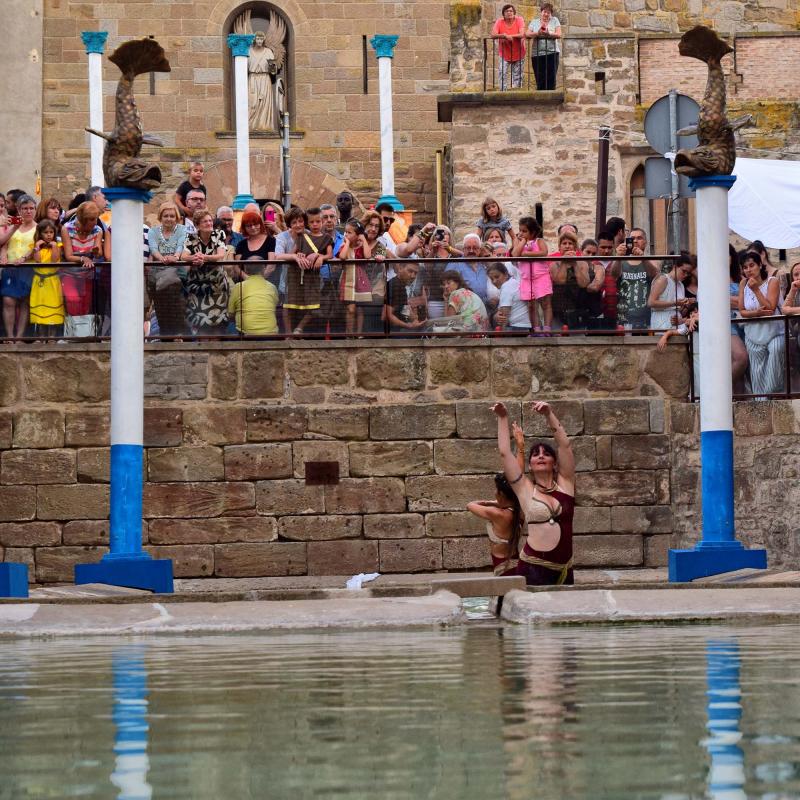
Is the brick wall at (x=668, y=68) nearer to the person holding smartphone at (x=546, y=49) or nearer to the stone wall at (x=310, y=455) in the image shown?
the person holding smartphone at (x=546, y=49)

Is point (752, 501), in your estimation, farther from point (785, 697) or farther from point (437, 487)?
point (785, 697)

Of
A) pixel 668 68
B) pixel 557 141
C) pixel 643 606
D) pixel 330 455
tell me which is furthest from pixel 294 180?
pixel 643 606

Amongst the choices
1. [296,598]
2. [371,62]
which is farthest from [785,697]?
[371,62]

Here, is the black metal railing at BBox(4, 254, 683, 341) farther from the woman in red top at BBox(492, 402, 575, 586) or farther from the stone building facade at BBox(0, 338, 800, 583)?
the woman in red top at BBox(492, 402, 575, 586)

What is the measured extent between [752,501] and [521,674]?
859cm

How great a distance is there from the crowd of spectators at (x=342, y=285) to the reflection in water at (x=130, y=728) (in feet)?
23.5

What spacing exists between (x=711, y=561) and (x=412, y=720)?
7.24 metres

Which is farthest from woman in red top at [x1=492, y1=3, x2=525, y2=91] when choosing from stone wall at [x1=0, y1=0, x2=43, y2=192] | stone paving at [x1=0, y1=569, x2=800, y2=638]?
stone paving at [x1=0, y1=569, x2=800, y2=638]

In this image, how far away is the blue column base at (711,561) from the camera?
12.4 meters

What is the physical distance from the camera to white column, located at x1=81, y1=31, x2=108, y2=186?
21.6 metres

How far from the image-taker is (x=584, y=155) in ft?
76.6

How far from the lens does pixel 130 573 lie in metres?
12.3

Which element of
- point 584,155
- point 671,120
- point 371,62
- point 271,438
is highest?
point 371,62

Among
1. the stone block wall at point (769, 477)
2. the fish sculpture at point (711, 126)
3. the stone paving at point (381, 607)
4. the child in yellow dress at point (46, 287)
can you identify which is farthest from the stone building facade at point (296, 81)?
the stone paving at point (381, 607)
